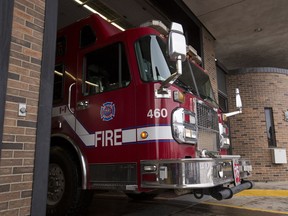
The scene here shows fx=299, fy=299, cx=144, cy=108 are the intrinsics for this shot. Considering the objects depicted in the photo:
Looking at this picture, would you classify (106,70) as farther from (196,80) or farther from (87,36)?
(196,80)

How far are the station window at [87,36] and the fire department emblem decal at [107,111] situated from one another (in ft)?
3.66

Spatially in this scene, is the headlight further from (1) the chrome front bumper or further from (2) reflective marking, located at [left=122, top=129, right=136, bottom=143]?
(2) reflective marking, located at [left=122, top=129, right=136, bottom=143]

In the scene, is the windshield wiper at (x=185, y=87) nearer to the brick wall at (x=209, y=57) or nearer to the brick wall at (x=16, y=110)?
the brick wall at (x=16, y=110)

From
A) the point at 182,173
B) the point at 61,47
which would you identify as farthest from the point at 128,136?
the point at 61,47

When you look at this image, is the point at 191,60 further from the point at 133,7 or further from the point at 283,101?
the point at 283,101

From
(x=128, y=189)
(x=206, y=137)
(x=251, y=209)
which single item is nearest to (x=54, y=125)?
(x=128, y=189)

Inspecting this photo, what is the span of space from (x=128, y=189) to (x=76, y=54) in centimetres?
226

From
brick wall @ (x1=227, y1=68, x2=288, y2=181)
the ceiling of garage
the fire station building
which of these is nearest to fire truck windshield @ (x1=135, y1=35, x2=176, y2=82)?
the fire station building

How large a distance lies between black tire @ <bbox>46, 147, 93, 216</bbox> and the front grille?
1.77m

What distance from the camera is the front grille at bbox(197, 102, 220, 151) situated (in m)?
4.18

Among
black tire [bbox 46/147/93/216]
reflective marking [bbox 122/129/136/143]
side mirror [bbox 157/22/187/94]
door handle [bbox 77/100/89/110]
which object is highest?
side mirror [bbox 157/22/187/94]

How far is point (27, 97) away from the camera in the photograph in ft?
8.82

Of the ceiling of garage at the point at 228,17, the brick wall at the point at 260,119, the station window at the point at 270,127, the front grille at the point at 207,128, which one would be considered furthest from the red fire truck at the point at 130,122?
the station window at the point at 270,127

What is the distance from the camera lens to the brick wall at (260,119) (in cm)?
1065
